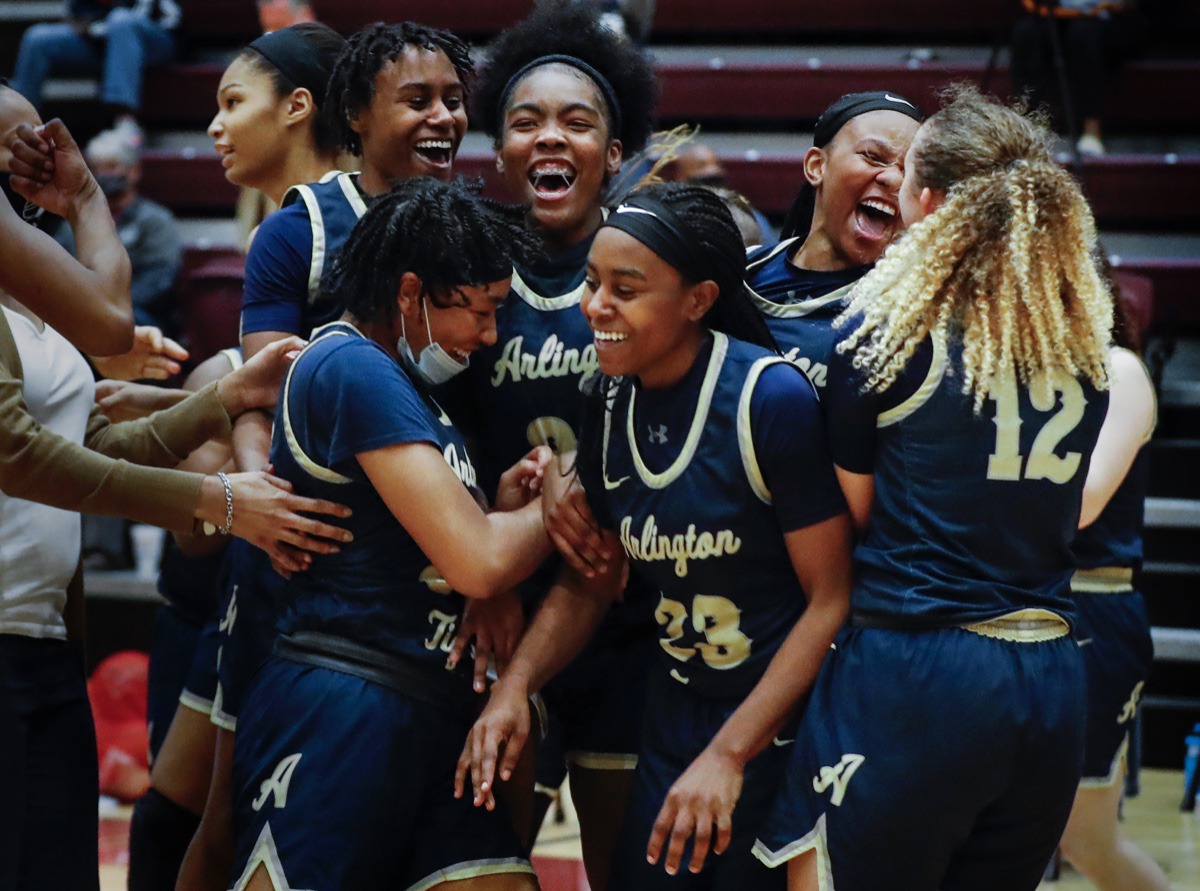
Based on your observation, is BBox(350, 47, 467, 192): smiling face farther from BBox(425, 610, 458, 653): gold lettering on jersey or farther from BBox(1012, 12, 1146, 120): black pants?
BBox(1012, 12, 1146, 120): black pants

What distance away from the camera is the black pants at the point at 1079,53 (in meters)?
7.27

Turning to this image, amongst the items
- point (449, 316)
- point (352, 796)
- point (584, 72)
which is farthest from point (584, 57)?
point (352, 796)

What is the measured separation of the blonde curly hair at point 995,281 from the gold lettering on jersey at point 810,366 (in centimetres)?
33

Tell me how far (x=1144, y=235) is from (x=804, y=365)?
5501 millimetres

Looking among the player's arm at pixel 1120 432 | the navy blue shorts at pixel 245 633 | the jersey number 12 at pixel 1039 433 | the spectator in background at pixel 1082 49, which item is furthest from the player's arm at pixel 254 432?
the spectator in background at pixel 1082 49

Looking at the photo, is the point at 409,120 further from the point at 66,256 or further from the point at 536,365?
the point at 66,256

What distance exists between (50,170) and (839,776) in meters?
1.84

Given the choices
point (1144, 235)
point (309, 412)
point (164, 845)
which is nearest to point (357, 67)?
point (309, 412)

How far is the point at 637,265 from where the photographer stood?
2.47 meters

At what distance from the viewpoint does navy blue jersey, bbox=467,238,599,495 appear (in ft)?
9.41

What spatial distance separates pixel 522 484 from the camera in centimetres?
271

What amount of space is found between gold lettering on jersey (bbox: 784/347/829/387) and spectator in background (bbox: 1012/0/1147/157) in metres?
4.92

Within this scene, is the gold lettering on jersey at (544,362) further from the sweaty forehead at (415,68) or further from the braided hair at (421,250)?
the sweaty forehead at (415,68)

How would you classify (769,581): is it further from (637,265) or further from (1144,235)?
(1144,235)
